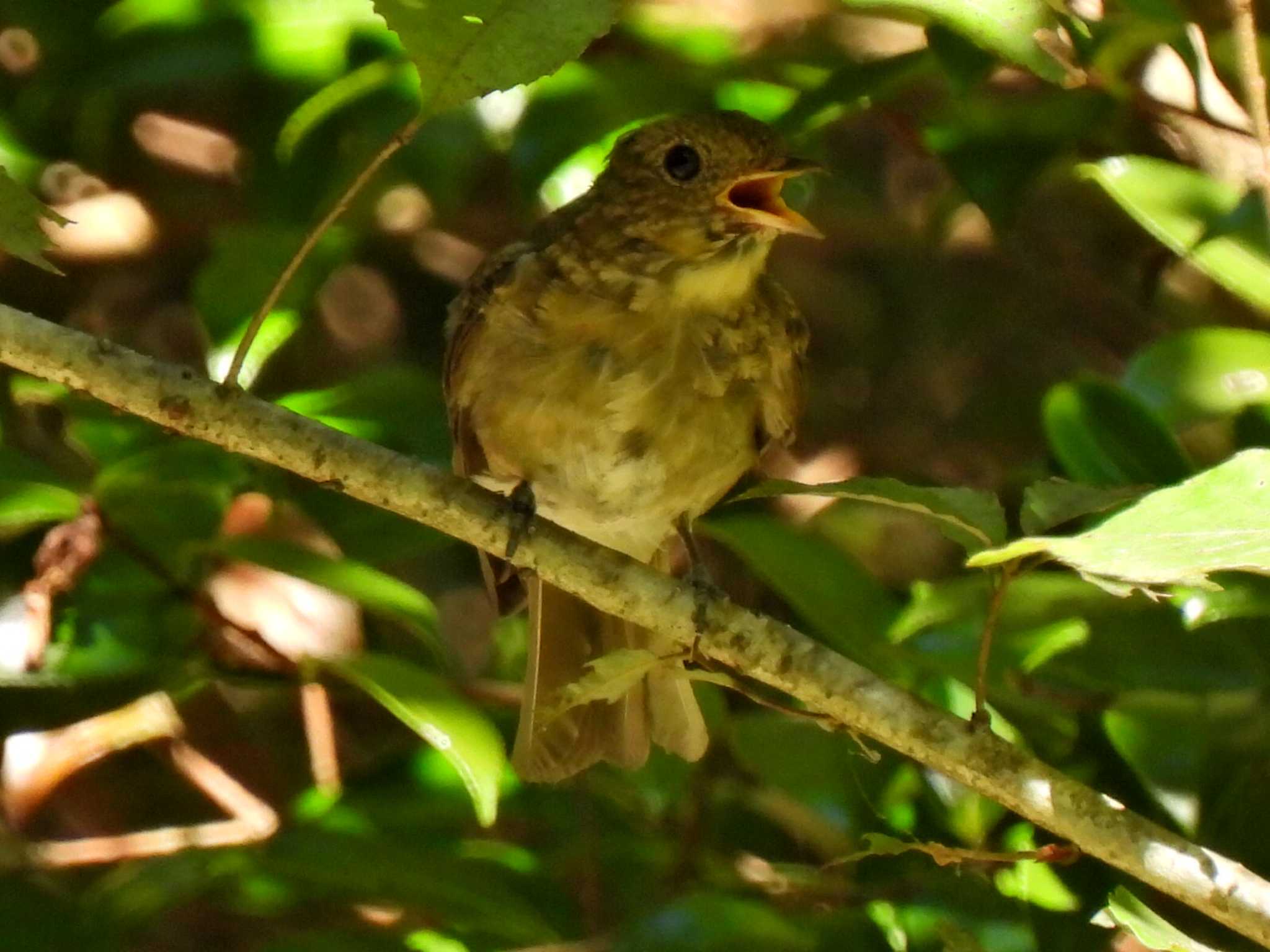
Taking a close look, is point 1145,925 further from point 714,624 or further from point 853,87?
point 853,87

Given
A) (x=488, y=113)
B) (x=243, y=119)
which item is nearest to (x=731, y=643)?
(x=488, y=113)

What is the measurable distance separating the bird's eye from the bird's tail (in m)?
0.74

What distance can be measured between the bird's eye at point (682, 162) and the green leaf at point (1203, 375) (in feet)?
2.51

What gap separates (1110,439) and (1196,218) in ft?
1.38

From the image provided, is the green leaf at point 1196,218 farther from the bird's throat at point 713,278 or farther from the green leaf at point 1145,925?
the green leaf at point 1145,925

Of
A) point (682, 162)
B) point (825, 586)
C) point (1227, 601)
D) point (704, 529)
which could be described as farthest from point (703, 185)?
point (1227, 601)

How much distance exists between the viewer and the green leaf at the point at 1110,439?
2572 mm

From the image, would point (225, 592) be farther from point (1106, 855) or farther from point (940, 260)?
point (940, 260)

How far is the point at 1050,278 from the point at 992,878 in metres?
2.26

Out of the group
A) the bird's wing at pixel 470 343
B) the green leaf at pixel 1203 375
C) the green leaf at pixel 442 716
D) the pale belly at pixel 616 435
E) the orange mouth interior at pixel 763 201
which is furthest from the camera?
the bird's wing at pixel 470 343

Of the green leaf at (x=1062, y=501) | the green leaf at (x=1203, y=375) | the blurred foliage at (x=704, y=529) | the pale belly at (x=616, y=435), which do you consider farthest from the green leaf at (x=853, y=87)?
the green leaf at (x=1062, y=501)

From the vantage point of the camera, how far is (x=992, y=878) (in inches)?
105

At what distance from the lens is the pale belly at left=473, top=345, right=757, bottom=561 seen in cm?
295

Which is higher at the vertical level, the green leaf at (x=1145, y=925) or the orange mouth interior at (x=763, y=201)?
the orange mouth interior at (x=763, y=201)
